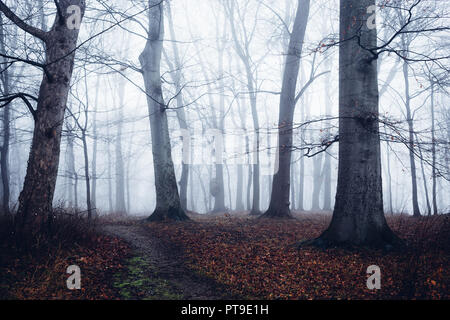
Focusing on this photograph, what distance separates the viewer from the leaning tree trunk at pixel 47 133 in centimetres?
503

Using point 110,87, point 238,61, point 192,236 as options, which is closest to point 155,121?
point 192,236

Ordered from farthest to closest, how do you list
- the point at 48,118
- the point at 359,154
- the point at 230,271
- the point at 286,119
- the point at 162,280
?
1. the point at 286,119
2. the point at 359,154
3. the point at 48,118
4. the point at 230,271
5. the point at 162,280

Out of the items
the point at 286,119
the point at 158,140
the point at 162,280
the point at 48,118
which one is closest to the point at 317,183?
the point at 286,119

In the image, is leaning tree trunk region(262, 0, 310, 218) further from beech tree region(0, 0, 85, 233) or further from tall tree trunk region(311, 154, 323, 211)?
tall tree trunk region(311, 154, 323, 211)

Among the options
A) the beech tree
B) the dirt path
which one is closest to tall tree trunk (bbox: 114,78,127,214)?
the beech tree

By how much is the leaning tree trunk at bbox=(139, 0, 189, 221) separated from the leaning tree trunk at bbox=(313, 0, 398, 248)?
6.17 metres

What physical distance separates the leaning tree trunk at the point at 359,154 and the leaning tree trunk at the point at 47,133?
227 inches

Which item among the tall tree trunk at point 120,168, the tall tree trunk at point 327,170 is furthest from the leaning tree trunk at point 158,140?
the tall tree trunk at point 327,170

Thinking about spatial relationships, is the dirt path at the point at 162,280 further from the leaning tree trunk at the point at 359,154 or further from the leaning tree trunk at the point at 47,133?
the leaning tree trunk at the point at 359,154

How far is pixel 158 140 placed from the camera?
11.2 meters

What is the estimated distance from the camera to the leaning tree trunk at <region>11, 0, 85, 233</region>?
5.03 meters

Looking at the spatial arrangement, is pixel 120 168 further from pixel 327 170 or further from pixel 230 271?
pixel 230 271

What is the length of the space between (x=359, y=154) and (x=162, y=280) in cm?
473
